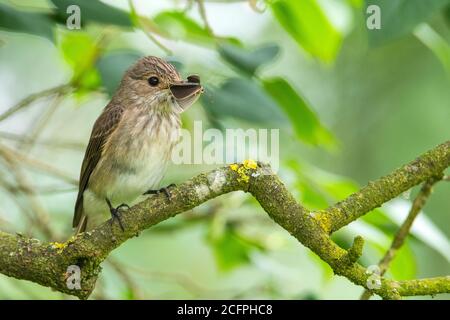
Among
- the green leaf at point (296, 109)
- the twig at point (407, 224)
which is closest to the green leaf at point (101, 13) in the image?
the green leaf at point (296, 109)

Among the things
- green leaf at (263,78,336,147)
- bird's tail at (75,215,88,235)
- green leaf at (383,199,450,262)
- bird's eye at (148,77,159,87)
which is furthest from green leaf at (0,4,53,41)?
green leaf at (383,199,450,262)

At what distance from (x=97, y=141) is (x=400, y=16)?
162 cm

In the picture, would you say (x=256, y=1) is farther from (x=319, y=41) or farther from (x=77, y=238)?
(x=77, y=238)

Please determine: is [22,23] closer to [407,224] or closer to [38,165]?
[38,165]

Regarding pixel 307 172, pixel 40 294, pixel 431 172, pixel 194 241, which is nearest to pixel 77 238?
pixel 431 172

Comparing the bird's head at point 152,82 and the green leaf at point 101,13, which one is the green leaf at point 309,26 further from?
the green leaf at point 101,13

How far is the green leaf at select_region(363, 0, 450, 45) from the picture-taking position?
2.57 m

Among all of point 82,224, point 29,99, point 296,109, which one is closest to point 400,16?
point 296,109

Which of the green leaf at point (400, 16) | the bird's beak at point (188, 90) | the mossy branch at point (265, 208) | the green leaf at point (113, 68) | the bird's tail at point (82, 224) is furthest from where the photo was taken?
the bird's tail at point (82, 224)

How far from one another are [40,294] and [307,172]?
1999 mm

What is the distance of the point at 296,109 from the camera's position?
3.41m

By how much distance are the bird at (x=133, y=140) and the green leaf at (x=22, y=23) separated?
534 mm

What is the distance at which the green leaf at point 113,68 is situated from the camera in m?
2.98
